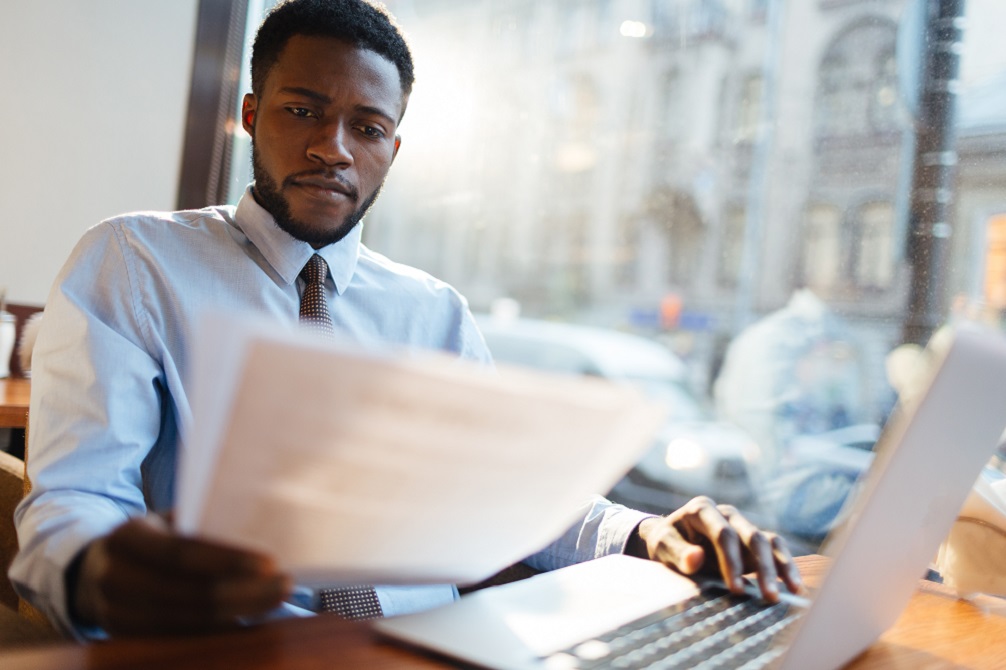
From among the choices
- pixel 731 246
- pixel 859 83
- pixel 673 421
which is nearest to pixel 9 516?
pixel 673 421

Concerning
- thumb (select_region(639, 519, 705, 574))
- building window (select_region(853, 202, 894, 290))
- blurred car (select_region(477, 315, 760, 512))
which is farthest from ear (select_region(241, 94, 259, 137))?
blurred car (select_region(477, 315, 760, 512))

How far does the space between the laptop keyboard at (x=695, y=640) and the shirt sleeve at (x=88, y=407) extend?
0.38 m

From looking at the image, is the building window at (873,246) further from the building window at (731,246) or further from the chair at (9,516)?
the chair at (9,516)

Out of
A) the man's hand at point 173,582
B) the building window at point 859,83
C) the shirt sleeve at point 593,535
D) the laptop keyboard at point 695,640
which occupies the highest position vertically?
the building window at point 859,83

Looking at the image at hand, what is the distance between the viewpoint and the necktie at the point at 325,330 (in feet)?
3.03

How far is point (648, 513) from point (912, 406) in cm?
49

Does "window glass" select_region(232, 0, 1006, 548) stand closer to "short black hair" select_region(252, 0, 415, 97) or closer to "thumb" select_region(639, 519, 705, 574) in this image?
"short black hair" select_region(252, 0, 415, 97)

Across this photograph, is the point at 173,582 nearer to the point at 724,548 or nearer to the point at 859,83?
the point at 724,548

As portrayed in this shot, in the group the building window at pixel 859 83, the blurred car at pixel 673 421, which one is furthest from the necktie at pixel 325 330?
the blurred car at pixel 673 421

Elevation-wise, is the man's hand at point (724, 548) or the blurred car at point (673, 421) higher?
the man's hand at point (724, 548)

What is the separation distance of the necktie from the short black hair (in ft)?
0.99

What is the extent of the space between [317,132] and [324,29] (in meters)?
0.15

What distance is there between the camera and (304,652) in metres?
0.48

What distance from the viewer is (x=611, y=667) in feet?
1.66
